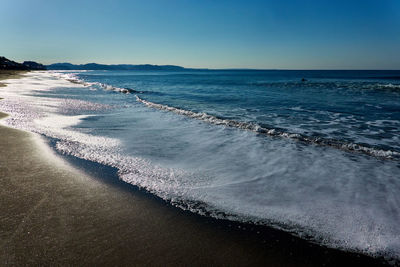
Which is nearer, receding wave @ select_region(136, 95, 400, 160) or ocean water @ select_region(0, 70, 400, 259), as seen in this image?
ocean water @ select_region(0, 70, 400, 259)

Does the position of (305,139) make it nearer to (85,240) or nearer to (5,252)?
(85,240)

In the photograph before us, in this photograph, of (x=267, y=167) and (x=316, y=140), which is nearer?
(x=267, y=167)

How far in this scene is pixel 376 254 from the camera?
281cm

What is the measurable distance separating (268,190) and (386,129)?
28.9 feet

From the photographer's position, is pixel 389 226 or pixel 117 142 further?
pixel 117 142

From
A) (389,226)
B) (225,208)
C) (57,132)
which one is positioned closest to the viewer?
(389,226)

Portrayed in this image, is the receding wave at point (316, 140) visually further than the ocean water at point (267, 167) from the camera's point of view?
Yes

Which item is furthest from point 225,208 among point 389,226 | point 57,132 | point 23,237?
point 57,132

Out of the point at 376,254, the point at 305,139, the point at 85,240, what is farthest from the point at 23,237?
the point at 305,139

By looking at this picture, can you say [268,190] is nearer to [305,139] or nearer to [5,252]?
[5,252]

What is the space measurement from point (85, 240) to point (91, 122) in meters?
8.35

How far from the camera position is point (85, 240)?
2.86 meters

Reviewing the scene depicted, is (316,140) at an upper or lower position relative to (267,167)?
upper

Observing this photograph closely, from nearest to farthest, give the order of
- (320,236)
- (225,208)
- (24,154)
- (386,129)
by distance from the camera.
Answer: (320,236) → (225,208) → (24,154) → (386,129)
